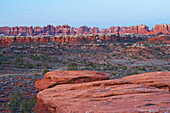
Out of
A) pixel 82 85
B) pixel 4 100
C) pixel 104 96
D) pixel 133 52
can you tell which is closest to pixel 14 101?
pixel 4 100

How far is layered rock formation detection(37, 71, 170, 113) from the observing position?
14.9 ft

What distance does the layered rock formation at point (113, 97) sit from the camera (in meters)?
4.54

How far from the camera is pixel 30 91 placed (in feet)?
34.6

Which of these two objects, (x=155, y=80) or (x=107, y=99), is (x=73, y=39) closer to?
(x=155, y=80)

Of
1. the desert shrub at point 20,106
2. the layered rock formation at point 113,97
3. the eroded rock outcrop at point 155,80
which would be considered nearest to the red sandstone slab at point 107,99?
the layered rock formation at point 113,97

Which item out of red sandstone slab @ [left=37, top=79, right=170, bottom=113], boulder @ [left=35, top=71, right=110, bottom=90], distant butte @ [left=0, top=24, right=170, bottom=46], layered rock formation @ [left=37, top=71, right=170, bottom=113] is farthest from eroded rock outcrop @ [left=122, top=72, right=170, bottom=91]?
distant butte @ [left=0, top=24, right=170, bottom=46]

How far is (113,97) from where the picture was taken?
5637 millimetres

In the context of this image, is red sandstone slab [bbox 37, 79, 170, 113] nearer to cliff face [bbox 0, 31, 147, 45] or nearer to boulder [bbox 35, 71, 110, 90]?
boulder [bbox 35, 71, 110, 90]

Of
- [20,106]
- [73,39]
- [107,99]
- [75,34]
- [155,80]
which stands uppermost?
[75,34]

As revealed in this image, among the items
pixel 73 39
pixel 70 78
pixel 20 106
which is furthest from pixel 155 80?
pixel 73 39

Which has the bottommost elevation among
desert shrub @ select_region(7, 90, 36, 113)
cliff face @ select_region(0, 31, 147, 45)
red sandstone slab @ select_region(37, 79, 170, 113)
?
desert shrub @ select_region(7, 90, 36, 113)

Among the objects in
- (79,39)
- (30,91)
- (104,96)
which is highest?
(79,39)

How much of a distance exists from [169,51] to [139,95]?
4888 centimetres

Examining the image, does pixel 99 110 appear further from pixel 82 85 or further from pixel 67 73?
pixel 67 73
